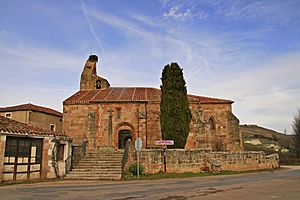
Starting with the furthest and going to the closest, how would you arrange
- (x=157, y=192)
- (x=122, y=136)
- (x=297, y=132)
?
(x=297, y=132)
(x=122, y=136)
(x=157, y=192)

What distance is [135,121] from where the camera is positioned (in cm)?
2916

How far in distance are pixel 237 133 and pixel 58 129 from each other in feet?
69.4

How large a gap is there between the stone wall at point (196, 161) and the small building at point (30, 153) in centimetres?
479

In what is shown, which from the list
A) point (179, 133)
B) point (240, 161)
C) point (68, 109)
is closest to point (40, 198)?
point (179, 133)

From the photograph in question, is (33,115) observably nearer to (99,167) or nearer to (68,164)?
(68,164)

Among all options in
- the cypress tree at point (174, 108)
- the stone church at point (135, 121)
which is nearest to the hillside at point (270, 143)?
the stone church at point (135, 121)

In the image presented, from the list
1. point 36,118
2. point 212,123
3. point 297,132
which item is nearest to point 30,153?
point 36,118

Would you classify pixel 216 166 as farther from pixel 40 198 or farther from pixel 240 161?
pixel 40 198

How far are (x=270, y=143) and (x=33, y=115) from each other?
51065mm

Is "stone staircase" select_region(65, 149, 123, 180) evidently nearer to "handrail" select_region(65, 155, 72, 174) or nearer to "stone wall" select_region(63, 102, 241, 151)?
"handrail" select_region(65, 155, 72, 174)

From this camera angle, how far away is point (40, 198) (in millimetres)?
9578

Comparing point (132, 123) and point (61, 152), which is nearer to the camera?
point (61, 152)

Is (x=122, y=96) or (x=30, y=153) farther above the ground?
(x=122, y=96)

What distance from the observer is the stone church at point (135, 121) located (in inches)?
1121
